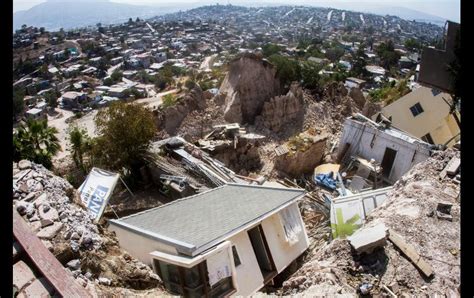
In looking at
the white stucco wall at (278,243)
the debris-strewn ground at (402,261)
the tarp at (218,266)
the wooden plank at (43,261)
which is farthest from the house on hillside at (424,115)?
the wooden plank at (43,261)

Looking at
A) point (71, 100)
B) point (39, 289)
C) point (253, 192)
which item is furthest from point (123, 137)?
point (71, 100)

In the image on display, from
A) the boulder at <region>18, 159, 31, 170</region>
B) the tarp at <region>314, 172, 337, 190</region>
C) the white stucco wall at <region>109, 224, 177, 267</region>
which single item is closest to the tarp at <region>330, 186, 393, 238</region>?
the white stucco wall at <region>109, 224, 177, 267</region>

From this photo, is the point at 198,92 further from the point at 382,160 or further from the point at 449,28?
the point at 449,28

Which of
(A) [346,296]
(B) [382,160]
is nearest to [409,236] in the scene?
(A) [346,296]

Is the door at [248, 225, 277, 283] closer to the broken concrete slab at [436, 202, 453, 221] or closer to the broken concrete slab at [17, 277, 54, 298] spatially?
the broken concrete slab at [436, 202, 453, 221]

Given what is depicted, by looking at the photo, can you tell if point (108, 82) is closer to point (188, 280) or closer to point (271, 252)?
point (271, 252)
